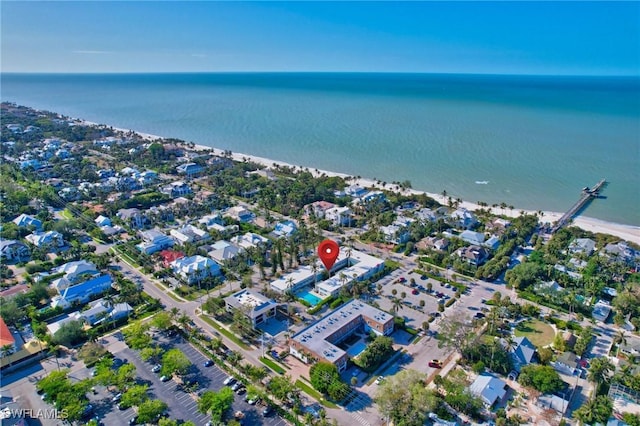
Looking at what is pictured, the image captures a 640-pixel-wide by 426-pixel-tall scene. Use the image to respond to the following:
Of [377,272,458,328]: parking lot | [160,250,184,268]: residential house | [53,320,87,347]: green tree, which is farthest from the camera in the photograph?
[160,250,184,268]: residential house

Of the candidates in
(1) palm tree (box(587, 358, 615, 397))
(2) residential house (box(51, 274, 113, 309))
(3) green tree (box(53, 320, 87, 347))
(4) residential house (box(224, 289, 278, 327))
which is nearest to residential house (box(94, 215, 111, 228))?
(2) residential house (box(51, 274, 113, 309))

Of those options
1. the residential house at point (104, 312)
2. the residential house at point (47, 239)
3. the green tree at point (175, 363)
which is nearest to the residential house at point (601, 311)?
the green tree at point (175, 363)

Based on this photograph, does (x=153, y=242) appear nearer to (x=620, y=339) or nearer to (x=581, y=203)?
(x=620, y=339)

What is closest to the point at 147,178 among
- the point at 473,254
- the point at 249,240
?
the point at 249,240

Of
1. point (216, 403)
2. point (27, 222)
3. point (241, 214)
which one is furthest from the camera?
point (241, 214)

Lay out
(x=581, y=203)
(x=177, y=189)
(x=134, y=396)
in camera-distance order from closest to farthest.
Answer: (x=134, y=396) → (x=581, y=203) → (x=177, y=189)

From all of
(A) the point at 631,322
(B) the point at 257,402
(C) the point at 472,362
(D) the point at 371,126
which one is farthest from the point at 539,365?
(D) the point at 371,126

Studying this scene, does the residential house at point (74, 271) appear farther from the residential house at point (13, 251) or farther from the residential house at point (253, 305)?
the residential house at point (253, 305)

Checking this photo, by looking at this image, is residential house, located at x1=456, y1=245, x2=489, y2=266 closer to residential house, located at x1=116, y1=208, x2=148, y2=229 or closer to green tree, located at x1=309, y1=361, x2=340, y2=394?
green tree, located at x1=309, y1=361, x2=340, y2=394
